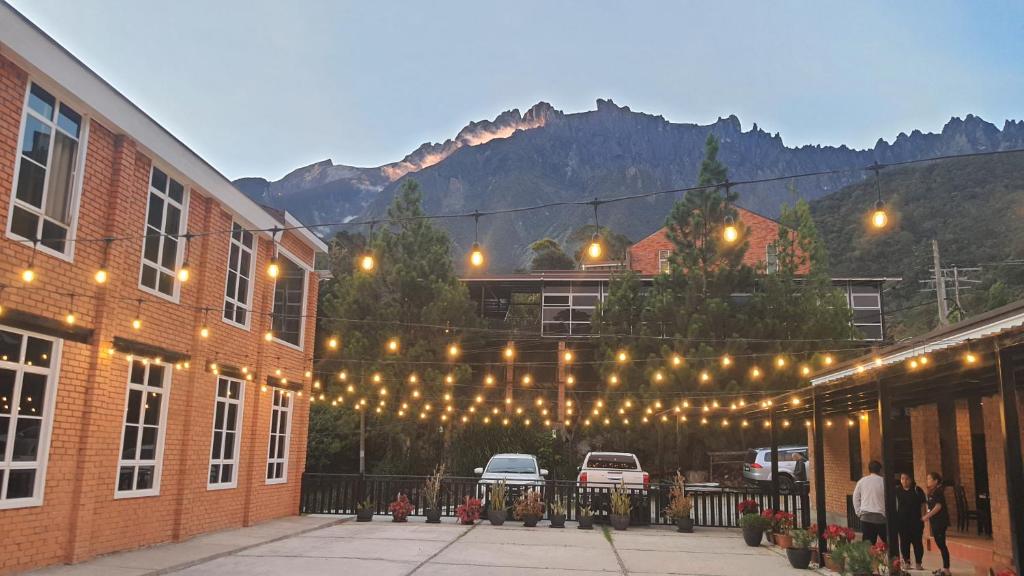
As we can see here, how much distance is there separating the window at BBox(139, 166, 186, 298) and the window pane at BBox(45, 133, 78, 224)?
161cm

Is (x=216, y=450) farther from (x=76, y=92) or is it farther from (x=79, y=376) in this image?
(x=76, y=92)

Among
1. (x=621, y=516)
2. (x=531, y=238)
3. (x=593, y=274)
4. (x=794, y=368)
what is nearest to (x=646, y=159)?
(x=531, y=238)

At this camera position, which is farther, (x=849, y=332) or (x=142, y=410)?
(x=849, y=332)

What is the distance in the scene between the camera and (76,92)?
9.66 m

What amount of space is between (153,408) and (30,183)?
13.8ft

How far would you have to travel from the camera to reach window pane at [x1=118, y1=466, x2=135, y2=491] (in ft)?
36.4

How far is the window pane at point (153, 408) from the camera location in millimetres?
11820

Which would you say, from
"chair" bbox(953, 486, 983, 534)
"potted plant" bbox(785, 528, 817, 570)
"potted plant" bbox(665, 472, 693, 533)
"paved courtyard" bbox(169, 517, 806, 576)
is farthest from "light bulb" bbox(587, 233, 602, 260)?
"potted plant" bbox(665, 472, 693, 533)

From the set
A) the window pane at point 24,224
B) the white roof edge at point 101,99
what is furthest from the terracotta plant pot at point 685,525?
the window pane at point 24,224

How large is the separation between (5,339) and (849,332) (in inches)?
1100

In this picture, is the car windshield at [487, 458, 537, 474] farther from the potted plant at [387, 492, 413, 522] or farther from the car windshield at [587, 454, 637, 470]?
the potted plant at [387, 492, 413, 522]

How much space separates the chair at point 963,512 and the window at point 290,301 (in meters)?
13.9

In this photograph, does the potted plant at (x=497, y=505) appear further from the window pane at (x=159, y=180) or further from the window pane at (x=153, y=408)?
the window pane at (x=159, y=180)

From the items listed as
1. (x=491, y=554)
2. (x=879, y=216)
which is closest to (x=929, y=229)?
(x=491, y=554)
